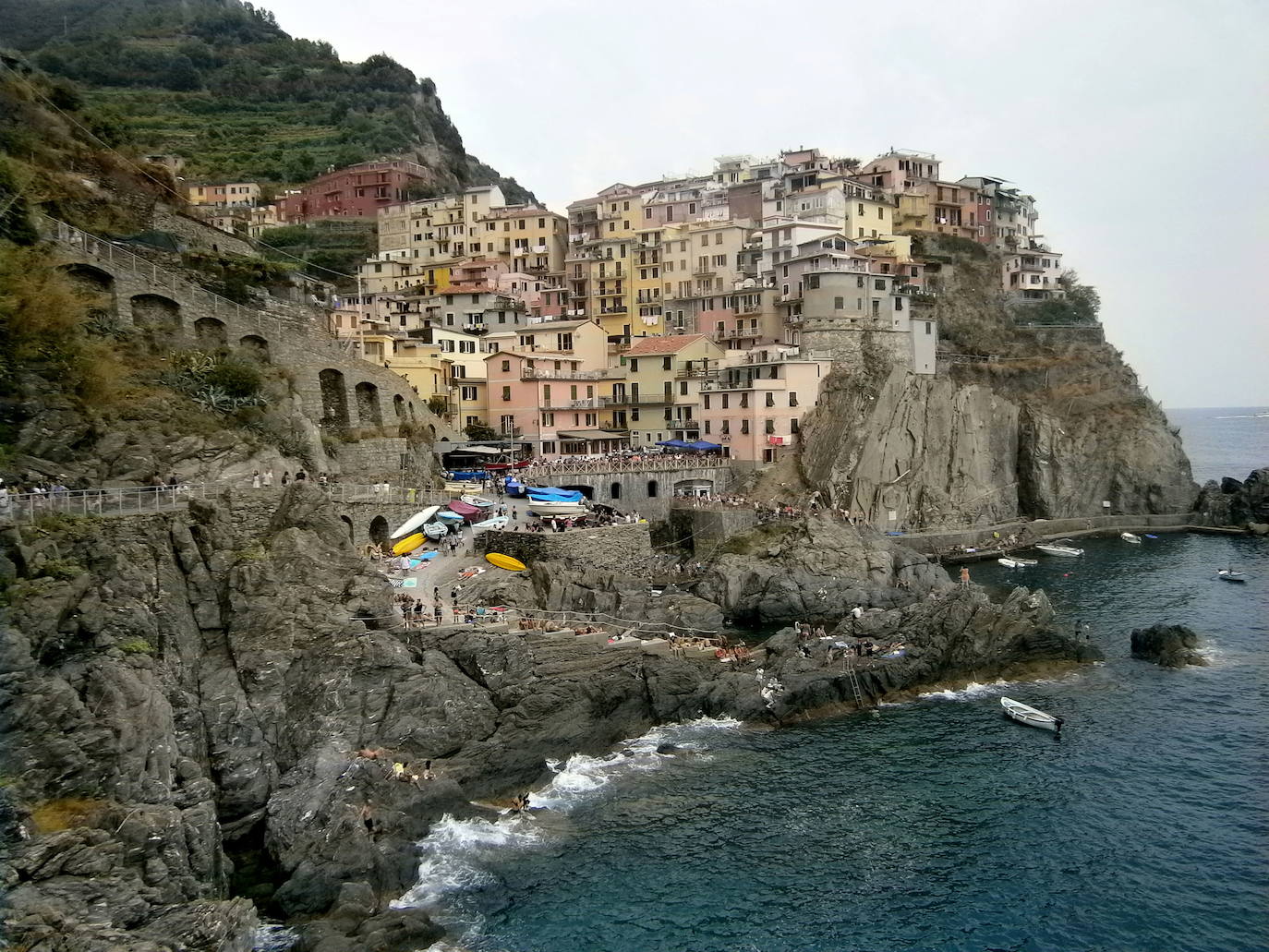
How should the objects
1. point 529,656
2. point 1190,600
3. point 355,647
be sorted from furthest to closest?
point 1190,600, point 529,656, point 355,647

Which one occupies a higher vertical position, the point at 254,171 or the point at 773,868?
the point at 254,171

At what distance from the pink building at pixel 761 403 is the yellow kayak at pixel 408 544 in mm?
26637

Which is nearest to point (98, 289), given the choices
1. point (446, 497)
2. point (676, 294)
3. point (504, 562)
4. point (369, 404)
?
point (369, 404)

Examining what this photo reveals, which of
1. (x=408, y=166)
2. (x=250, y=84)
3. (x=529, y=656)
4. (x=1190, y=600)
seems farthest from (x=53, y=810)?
(x=250, y=84)

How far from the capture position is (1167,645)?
1681 inches

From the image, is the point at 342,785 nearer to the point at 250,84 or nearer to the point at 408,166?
the point at 408,166

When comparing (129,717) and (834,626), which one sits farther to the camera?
(834,626)

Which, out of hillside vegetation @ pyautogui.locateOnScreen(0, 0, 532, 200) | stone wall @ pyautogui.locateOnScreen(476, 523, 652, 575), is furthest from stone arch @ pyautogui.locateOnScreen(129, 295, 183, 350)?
hillside vegetation @ pyautogui.locateOnScreen(0, 0, 532, 200)

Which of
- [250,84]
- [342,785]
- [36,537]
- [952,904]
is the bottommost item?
[952,904]

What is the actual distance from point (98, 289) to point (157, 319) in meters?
2.71

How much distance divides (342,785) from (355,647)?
5.44 meters

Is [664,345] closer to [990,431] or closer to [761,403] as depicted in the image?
[761,403]

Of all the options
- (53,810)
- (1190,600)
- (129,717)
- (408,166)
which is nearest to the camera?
(53,810)

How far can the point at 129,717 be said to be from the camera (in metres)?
23.9
